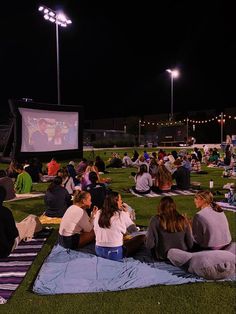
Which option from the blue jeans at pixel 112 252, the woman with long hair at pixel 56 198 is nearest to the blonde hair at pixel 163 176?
the woman with long hair at pixel 56 198

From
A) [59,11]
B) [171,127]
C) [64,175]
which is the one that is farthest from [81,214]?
[171,127]

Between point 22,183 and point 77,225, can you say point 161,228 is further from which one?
point 22,183

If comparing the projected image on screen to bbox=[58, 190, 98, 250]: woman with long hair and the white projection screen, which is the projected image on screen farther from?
bbox=[58, 190, 98, 250]: woman with long hair

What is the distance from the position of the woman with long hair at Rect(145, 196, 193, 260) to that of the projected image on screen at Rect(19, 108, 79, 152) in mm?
18662

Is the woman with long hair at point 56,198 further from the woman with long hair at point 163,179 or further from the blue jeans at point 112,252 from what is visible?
the woman with long hair at point 163,179

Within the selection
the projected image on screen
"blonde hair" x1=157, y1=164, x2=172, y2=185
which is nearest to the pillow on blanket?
"blonde hair" x1=157, y1=164, x2=172, y2=185

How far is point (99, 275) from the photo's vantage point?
5852 millimetres

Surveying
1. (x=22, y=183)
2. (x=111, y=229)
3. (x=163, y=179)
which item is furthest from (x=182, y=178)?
(x=111, y=229)

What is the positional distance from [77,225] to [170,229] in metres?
1.90

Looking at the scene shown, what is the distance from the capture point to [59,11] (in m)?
29.8

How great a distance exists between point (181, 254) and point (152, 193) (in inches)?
286

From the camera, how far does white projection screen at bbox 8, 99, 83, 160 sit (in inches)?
917

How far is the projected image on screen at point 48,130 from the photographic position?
23922 millimetres

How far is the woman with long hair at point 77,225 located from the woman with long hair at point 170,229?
1443 millimetres
